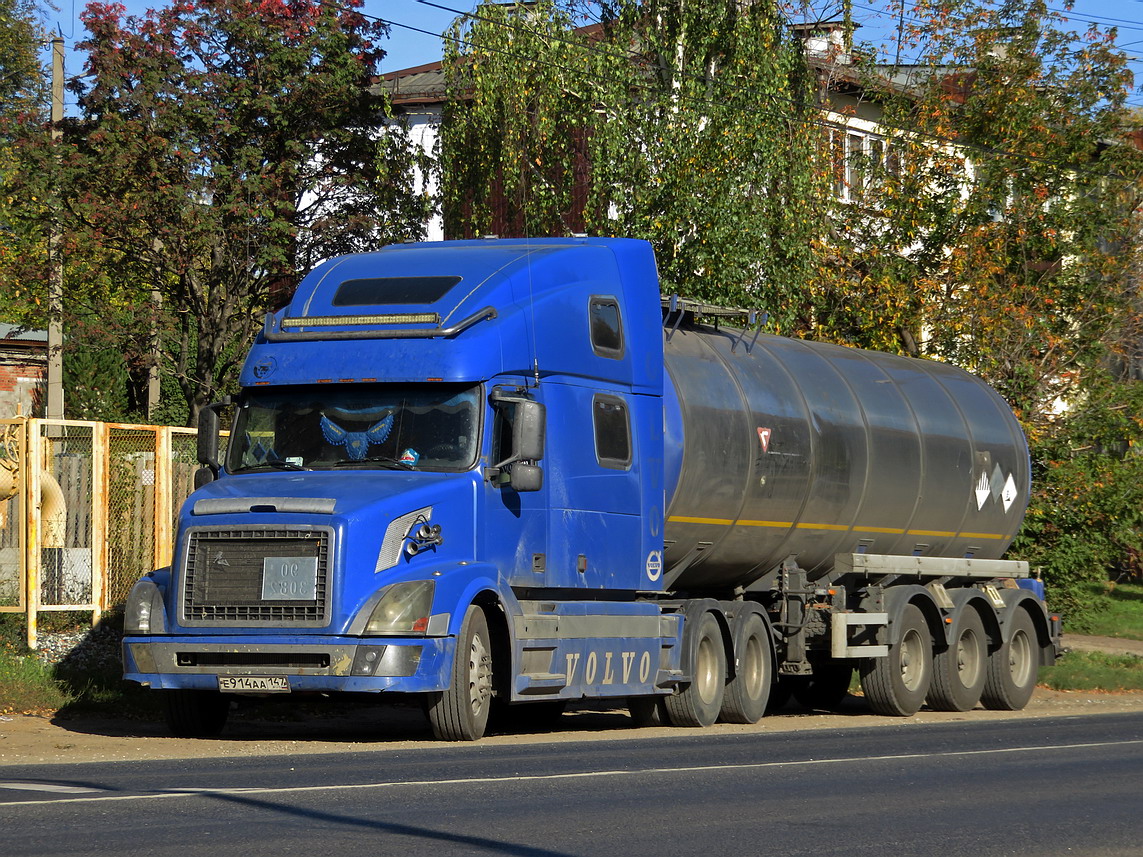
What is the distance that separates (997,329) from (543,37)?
8355 millimetres

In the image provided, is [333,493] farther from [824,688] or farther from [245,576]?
[824,688]

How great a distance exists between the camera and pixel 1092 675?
2594 cm

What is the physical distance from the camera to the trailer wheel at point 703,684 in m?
16.2

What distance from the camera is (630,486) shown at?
599 inches

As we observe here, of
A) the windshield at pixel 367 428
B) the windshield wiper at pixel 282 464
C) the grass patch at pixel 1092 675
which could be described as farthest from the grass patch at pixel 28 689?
the grass patch at pixel 1092 675

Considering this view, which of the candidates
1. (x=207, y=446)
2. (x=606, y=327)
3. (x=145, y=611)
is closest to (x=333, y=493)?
(x=145, y=611)

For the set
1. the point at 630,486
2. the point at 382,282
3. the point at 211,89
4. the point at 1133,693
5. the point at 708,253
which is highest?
the point at 211,89

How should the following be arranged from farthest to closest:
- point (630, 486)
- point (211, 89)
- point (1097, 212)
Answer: point (1097, 212), point (211, 89), point (630, 486)

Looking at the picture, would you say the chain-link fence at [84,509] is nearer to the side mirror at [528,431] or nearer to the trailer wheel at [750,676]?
the side mirror at [528,431]

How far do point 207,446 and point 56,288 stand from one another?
1396 cm

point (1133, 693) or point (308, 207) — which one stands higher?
point (308, 207)

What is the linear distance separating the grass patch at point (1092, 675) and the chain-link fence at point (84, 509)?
1277 centimetres

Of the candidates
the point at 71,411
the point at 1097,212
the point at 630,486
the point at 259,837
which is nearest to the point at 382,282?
the point at 630,486

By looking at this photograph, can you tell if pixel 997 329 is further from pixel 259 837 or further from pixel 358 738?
pixel 259 837
